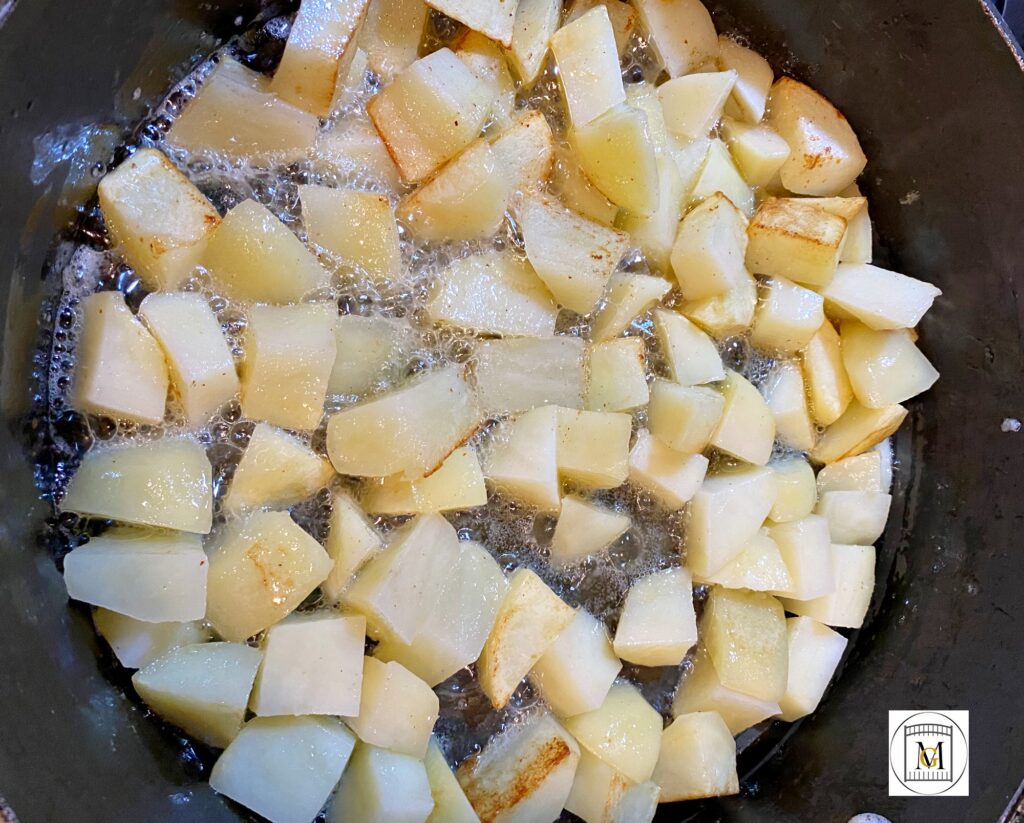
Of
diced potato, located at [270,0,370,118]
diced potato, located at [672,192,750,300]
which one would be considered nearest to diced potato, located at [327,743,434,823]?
diced potato, located at [672,192,750,300]

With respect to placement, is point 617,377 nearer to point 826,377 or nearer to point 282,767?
point 826,377

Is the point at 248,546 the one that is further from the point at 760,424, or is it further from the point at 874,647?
the point at 874,647

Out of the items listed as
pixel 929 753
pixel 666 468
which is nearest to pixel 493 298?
pixel 666 468

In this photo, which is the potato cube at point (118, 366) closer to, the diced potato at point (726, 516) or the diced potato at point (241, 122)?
the diced potato at point (241, 122)

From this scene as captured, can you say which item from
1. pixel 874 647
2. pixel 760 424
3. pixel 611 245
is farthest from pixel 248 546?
pixel 874 647

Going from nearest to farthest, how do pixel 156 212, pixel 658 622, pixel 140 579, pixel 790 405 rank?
pixel 140 579, pixel 156 212, pixel 658 622, pixel 790 405

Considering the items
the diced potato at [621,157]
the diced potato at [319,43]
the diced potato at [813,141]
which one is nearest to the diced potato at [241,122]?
the diced potato at [319,43]
